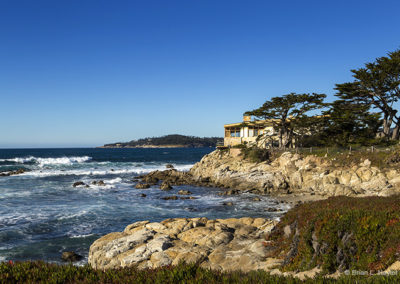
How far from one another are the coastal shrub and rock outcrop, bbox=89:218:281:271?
1046 millimetres

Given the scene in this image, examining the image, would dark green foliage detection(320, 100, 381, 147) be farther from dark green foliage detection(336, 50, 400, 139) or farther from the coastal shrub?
the coastal shrub

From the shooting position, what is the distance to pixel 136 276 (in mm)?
5867

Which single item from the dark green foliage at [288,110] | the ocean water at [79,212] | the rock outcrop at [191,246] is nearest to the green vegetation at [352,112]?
the dark green foliage at [288,110]

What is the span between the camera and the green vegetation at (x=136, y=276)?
536 cm

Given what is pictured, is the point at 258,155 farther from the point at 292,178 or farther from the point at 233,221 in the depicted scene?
the point at 233,221

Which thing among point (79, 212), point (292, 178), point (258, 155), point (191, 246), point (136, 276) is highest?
point (258, 155)

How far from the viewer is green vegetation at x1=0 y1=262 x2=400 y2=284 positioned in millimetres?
5359

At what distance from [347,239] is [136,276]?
18.5 ft

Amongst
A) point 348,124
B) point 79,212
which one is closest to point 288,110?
point 348,124

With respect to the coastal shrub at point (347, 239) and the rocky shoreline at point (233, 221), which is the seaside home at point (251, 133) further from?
the coastal shrub at point (347, 239)

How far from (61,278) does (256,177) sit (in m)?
32.8

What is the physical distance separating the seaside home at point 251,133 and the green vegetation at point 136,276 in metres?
46.6

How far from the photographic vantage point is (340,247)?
8148 millimetres

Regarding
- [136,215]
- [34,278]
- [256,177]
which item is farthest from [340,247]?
[256,177]
